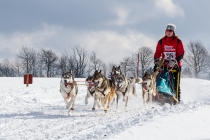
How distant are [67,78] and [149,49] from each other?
46.5m

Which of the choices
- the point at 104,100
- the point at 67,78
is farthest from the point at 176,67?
the point at 67,78

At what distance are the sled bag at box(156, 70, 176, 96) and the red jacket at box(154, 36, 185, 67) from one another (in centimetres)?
47

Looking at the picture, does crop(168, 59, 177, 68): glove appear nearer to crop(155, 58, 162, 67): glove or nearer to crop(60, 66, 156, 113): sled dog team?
crop(155, 58, 162, 67): glove

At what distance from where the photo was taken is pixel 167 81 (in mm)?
8109

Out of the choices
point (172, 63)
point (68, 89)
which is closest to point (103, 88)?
point (68, 89)

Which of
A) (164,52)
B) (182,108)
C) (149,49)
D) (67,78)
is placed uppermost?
(149,49)

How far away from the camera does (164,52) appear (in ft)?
27.5

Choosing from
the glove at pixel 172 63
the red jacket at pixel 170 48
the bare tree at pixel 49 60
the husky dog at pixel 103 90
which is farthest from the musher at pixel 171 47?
the bare tree at pixel 49 60

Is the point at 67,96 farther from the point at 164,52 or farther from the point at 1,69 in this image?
the point at 1,69

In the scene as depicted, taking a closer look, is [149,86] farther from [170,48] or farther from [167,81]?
[170,48]

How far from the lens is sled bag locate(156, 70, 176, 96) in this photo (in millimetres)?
7859

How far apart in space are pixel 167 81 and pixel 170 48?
0.99 m

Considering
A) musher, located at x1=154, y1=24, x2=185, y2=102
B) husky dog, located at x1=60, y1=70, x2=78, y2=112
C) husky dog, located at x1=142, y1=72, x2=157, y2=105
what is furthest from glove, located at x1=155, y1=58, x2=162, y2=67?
husky dog, located at x1=60, y1=70, x2=78, y2=112

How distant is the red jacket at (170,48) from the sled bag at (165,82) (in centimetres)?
47
